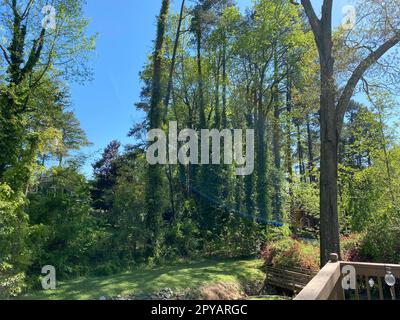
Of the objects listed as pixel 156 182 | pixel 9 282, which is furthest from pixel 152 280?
pixel 156 182

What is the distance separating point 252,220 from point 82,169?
24.6ft

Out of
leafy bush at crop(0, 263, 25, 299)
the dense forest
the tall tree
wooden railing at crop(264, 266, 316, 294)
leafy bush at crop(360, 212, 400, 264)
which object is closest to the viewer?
leafy bush at crop(0, 263, 25, 299)

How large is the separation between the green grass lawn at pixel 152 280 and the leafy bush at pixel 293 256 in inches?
31.9

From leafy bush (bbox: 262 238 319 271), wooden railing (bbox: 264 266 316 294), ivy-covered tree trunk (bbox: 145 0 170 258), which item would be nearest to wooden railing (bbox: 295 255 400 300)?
wooden railing (bbox: 264 266 316 294)

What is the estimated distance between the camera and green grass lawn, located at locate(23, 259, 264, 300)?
6696 mm

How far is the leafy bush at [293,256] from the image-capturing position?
8.23m

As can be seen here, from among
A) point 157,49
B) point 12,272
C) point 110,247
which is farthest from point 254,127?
point 12,272

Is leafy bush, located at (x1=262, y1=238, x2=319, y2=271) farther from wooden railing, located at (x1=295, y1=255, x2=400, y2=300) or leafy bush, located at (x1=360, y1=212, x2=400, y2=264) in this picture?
wooden railing, located at (x1=295, y1=255, x2=400, y2=300)

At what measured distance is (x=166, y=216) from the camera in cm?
1498

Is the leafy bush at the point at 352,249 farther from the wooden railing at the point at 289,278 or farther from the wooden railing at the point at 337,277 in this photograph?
the wooden railing at the point at 337,277

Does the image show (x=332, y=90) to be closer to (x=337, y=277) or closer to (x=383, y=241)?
(x=383, y=241)

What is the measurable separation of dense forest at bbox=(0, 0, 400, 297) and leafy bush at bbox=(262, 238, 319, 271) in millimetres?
52

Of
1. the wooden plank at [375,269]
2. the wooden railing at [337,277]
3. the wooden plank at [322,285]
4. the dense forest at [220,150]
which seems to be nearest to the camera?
the wooden plank at [322,285]

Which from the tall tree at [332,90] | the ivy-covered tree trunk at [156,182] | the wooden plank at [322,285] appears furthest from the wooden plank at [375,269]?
the ivy-covered tree trunk at [156,182]
